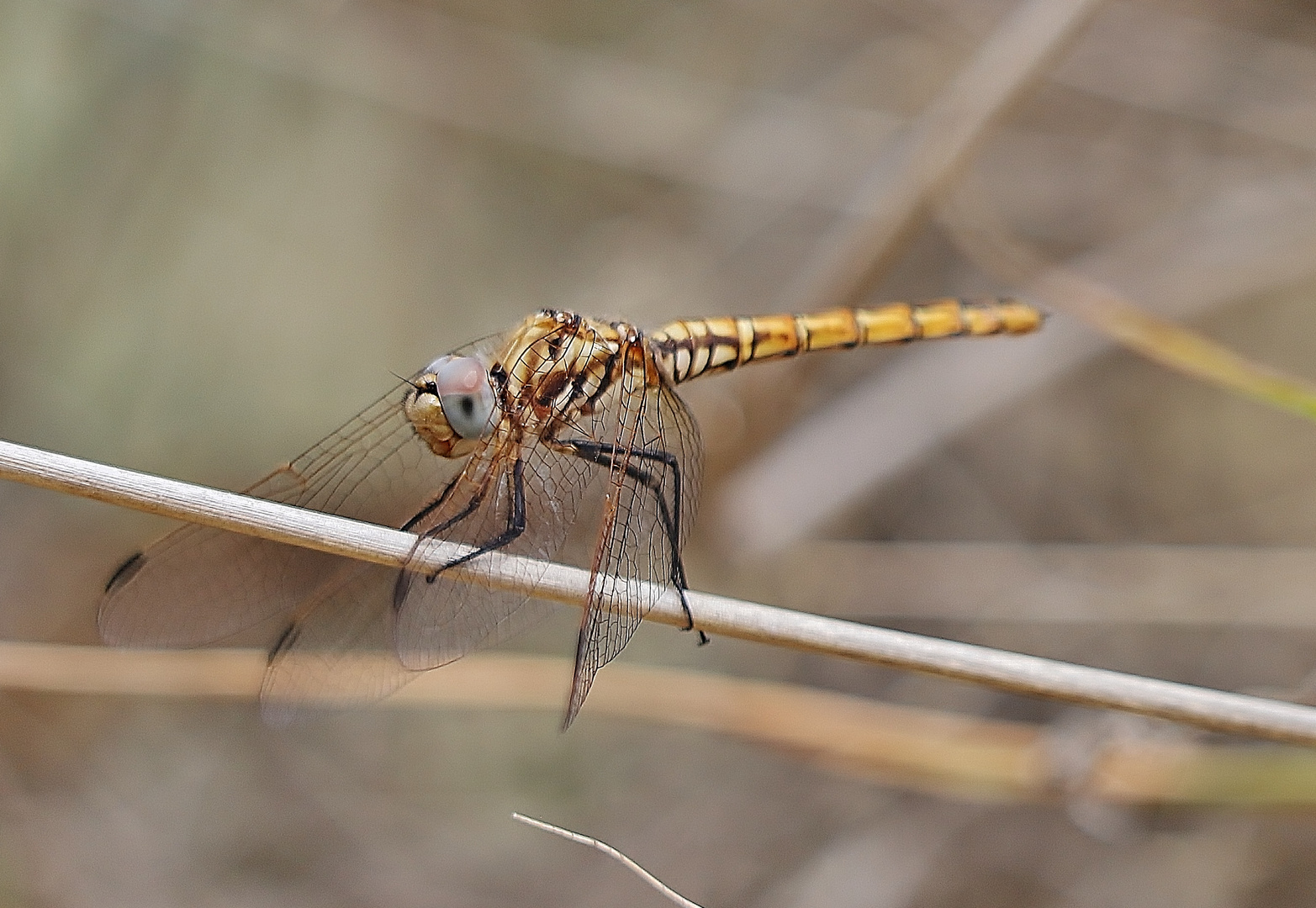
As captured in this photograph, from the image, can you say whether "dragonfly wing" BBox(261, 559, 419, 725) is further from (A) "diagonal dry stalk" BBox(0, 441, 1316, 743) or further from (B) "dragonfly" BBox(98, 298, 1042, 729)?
(A) "diagonal dry stalk" BBox(0, 441, 1316, 743)

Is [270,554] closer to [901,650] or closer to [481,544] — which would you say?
[481,544]

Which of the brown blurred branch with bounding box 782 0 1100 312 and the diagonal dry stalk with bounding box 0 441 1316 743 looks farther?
the brown blurred branch with bounding box 782 0 1100 312

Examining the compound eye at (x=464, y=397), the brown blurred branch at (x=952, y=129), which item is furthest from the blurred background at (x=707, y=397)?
the compound eye at (x=464, y=397)

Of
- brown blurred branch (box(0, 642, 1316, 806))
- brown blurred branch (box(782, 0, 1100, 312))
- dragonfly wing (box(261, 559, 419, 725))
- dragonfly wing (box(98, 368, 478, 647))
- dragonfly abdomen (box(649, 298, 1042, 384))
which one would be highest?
brown blurred branch (box(782, 0, 1100, 312))

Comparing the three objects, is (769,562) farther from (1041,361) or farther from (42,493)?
(42,493)

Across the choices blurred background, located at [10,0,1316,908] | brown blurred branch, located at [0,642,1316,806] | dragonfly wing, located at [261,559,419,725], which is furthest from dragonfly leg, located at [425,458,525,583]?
blurred background, located at [10,0,1316,908]

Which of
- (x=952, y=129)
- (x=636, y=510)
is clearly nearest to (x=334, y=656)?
(x=636, y=510)
